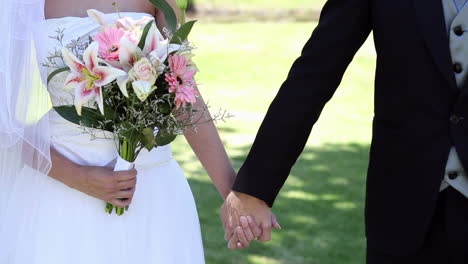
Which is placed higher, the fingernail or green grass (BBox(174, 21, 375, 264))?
the fingernail

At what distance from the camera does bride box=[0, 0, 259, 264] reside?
3492 millimetres

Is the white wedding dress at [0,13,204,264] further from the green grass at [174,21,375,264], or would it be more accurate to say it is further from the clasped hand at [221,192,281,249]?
the green grass at [174,21,375,264]

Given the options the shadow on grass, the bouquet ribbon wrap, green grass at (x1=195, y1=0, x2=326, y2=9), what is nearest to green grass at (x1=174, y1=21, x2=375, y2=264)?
the shadow on grass

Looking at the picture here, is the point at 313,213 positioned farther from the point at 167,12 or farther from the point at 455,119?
the point at 455,119

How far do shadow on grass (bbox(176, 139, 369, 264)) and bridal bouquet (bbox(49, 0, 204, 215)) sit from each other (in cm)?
301

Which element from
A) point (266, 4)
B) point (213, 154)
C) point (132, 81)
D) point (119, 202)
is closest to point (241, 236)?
point (213, 154)

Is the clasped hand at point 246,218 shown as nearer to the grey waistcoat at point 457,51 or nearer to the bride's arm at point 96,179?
the bride's arm at point 96,179

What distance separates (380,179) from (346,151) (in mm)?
5956

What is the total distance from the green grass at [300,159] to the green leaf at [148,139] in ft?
1.98

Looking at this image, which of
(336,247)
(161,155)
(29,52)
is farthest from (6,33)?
(336,247)

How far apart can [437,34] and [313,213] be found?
175 inches

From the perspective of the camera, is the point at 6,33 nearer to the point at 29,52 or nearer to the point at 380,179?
the point at 29,52

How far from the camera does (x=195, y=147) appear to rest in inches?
157

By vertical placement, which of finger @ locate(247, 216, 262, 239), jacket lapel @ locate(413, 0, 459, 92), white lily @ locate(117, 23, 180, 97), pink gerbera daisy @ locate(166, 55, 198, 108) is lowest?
finger @ locate(247, 216, 262, 239)
